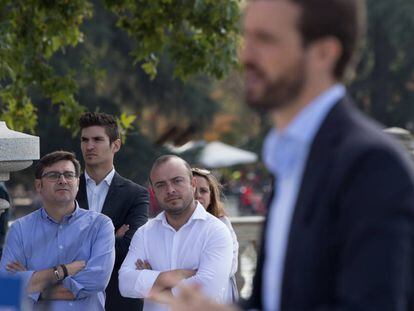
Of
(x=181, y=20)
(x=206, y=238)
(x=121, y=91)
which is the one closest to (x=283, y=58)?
(x=206, y=238)

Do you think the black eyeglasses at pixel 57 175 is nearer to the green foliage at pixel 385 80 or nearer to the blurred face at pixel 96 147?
the blurred face at pixel 96 147

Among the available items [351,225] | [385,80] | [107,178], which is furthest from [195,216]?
[385,80]

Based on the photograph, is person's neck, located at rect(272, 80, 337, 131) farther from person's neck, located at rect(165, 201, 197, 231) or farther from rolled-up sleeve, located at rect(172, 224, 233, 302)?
person's neck, located at rect(165, 201, 197, 231)

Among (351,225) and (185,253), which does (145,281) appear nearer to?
(185,253)

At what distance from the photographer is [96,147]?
23.8ft

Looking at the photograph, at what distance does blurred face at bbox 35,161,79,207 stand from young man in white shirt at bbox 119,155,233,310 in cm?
45

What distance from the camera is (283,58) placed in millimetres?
2406

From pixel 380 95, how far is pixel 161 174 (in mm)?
40971

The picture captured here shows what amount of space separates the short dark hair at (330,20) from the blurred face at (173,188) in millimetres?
3620

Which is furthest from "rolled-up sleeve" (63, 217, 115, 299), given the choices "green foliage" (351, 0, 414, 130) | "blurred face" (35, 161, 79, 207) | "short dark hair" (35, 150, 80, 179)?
"green foliage" (351, 0, 414, 130)

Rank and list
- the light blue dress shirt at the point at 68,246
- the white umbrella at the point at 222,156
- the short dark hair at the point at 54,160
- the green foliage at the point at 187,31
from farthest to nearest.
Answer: the white umbrella at the point at 222,156 → the green foliage at the point at 187,31 → the short dark hair at the point at 54,160 → the light blue dress shirt at the point at 68,246

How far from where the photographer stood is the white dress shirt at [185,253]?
5.84m

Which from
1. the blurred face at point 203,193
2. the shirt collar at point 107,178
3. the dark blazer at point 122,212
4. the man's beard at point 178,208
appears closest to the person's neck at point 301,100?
the man's beard at point 178,208

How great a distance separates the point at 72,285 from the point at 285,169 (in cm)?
368
